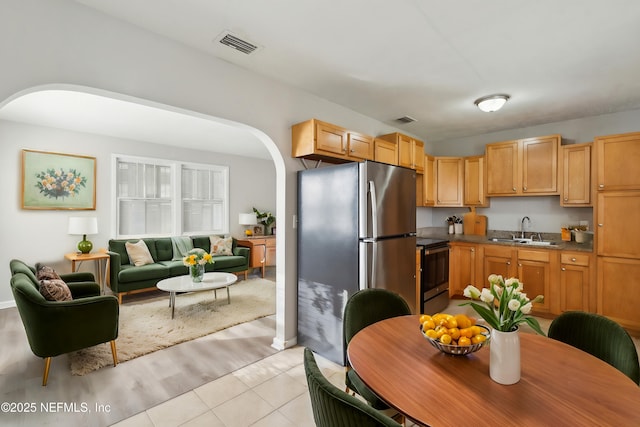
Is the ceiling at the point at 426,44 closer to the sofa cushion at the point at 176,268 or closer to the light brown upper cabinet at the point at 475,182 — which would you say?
the light brown upper cabinet at the point at 475,182

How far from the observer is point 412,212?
125 inches

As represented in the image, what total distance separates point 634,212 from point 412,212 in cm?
245

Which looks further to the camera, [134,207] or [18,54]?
[134,207]

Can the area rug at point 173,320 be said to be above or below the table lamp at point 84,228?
below

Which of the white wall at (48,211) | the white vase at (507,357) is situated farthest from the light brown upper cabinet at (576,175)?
the white wall at (48,211)

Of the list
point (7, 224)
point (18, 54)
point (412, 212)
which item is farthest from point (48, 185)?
point (412, 212)

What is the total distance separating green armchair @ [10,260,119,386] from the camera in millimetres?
2252

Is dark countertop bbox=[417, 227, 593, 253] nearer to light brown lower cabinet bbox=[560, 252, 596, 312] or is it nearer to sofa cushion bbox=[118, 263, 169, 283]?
light brown lower cabinet bbox=[560, 252, 596, 312]

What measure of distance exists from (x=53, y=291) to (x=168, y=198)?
131 inches

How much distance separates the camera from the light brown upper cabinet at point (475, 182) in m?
4.73

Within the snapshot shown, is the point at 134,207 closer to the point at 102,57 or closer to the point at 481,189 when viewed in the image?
the point at 102,57

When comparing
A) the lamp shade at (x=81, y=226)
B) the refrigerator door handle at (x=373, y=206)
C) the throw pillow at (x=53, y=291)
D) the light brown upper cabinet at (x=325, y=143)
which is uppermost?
the light brown upper cabinet at (x=325, y=143)

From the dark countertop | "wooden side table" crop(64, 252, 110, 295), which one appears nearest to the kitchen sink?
the dark countertop

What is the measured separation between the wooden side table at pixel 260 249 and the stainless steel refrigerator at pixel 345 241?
338 cm
